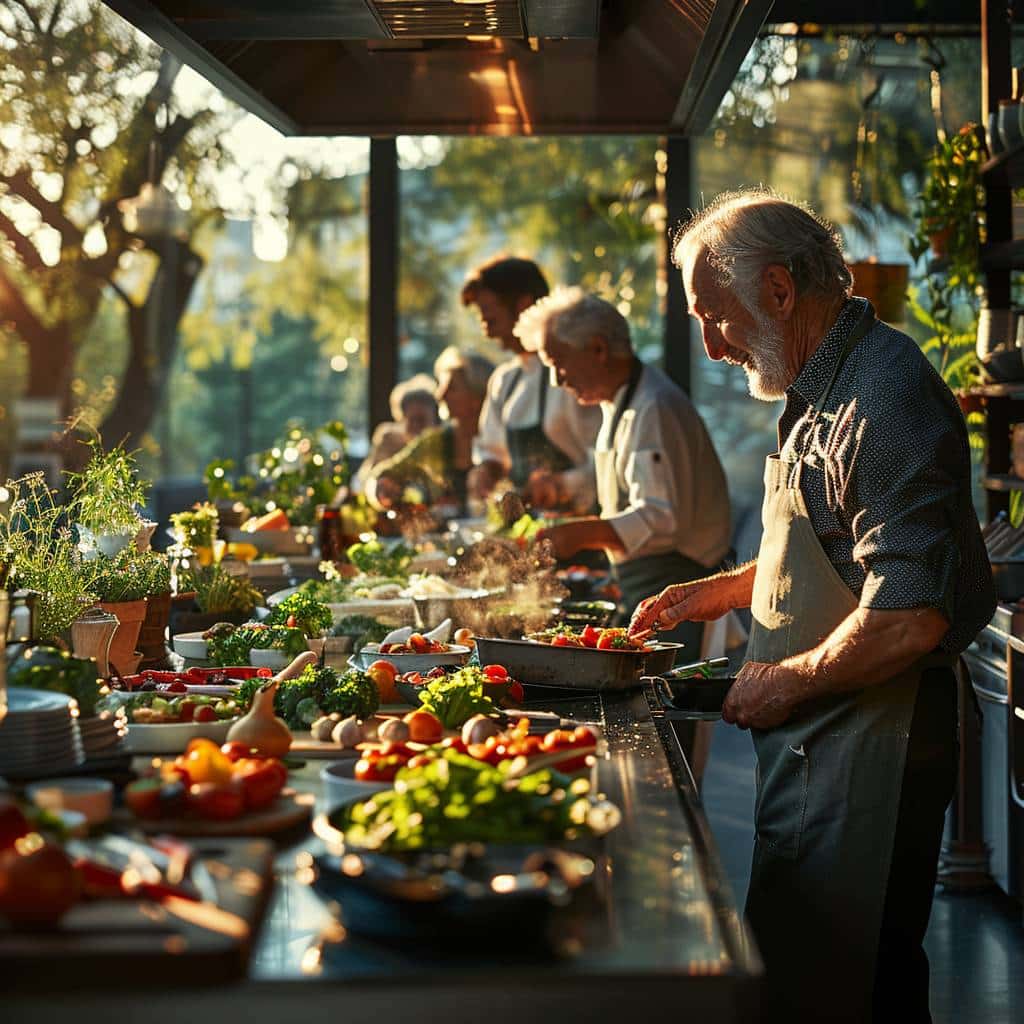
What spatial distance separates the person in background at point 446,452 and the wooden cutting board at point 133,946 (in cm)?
488

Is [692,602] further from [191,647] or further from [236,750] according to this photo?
[236,750]

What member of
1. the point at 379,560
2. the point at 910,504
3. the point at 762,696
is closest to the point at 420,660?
the point at 762,696

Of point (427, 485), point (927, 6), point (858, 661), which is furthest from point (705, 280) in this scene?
point (927, 6)

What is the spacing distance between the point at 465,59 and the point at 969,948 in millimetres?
2865

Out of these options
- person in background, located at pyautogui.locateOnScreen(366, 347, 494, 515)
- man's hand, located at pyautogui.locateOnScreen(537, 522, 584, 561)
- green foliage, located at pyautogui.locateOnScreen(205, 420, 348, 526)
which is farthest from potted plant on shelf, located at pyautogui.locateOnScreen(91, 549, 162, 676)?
person in background, located at pyautogui.locateOnScreen(366, 347, 494, 515)

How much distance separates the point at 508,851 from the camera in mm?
1654

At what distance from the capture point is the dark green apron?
6836 millimetres

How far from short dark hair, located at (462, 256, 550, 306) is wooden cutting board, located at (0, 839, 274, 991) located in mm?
5487

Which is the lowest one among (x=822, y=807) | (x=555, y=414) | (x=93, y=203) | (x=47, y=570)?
(x=822, y=807)

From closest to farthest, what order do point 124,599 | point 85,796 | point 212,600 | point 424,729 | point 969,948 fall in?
point 85,796, point 424,729, point 124,599, point 212,600, point 969,948

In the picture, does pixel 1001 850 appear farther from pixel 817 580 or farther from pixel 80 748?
pixel 80 748

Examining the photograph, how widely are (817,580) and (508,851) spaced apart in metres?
1.24

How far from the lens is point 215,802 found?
1841 mm

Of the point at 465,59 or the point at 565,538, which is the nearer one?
the point at 465,59
